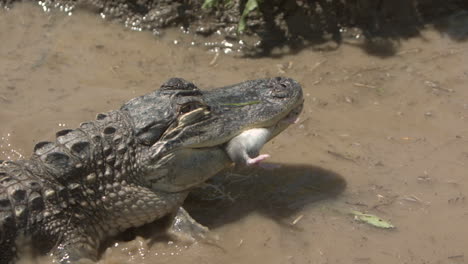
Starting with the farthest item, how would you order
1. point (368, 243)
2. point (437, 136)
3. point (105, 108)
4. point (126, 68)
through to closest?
point (126, 68) → point (105, 108) → point (437, 136) → point (368, 243)

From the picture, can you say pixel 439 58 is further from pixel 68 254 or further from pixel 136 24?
pixel 68 254

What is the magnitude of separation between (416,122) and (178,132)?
2.40 m

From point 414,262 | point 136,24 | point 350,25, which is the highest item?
point 136,24

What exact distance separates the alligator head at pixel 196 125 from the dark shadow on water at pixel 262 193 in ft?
1.38

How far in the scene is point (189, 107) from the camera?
4066 millimetres

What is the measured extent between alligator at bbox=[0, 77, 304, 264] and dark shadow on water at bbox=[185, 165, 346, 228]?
13.1 inches

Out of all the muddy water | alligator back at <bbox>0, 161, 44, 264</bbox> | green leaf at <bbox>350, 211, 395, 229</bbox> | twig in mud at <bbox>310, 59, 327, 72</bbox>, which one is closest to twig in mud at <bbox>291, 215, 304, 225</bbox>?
the muddy water

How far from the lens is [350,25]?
6.73 meters

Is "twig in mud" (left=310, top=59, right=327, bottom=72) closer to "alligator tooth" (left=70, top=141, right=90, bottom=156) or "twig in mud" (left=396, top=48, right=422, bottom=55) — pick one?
"twig in mud" (left=396, top=48, right=422, bottom=55)

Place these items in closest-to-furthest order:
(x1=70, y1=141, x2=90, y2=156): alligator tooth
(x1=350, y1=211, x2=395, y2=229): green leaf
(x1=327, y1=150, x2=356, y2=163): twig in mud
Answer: (x1=70, y1=141, x2=90, y2=156): alligator tooth → (x1=350, y1=211, x2=395, y2=229): green leaf → (x1=327, y1=150, x2=356, y2=163): twig in mud

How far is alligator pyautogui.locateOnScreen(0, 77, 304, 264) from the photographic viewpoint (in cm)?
372

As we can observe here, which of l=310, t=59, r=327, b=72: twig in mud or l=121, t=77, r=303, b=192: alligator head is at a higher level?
l=121, t=77, r=303, b=192: alligator head

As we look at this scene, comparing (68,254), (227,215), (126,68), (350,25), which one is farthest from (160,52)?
(68,254)

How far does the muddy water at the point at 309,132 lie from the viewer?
409cm
